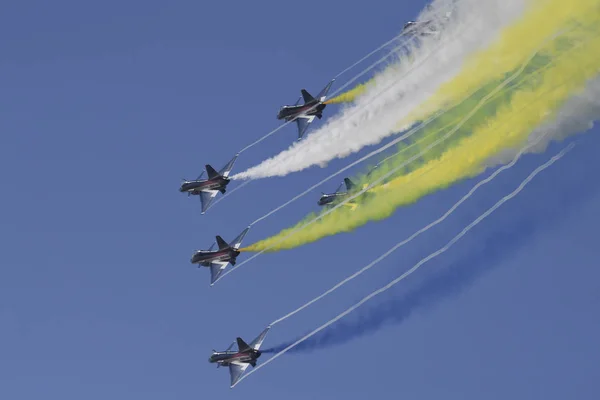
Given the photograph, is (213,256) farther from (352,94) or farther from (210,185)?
(352,94)

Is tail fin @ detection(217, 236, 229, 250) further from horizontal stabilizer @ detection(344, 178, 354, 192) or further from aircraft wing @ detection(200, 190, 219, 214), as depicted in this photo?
horizontal stabilizer @ detection(344, 178, 354, 192)

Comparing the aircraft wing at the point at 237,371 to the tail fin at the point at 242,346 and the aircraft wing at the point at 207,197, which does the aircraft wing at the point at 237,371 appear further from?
the aircraft wing at the point at 207,197

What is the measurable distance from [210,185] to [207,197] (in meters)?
0.55

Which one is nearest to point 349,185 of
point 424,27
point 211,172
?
point 211,172

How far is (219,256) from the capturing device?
51.1m

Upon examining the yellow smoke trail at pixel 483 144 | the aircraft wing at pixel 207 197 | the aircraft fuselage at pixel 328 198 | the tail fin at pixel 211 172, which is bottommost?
the yellow smoke trail at pixel 483 144

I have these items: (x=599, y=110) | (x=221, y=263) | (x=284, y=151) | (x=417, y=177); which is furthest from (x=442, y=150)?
(x=221, y=263)

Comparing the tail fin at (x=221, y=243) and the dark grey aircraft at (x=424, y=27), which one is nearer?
the dark grey aircraft at (x=424, y=27)

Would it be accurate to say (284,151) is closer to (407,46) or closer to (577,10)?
(407,46)

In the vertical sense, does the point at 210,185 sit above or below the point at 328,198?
above

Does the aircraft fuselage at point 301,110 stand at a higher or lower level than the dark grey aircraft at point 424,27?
higher

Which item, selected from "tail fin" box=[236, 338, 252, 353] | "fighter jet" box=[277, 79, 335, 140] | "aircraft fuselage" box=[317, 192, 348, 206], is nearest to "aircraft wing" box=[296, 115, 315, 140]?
"fighter jet" box=[277, 79, 335, 140]

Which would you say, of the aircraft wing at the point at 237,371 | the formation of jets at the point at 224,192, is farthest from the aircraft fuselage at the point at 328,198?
the aircraft wing at the point at 237,371

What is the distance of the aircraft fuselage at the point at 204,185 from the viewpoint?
173 ft
